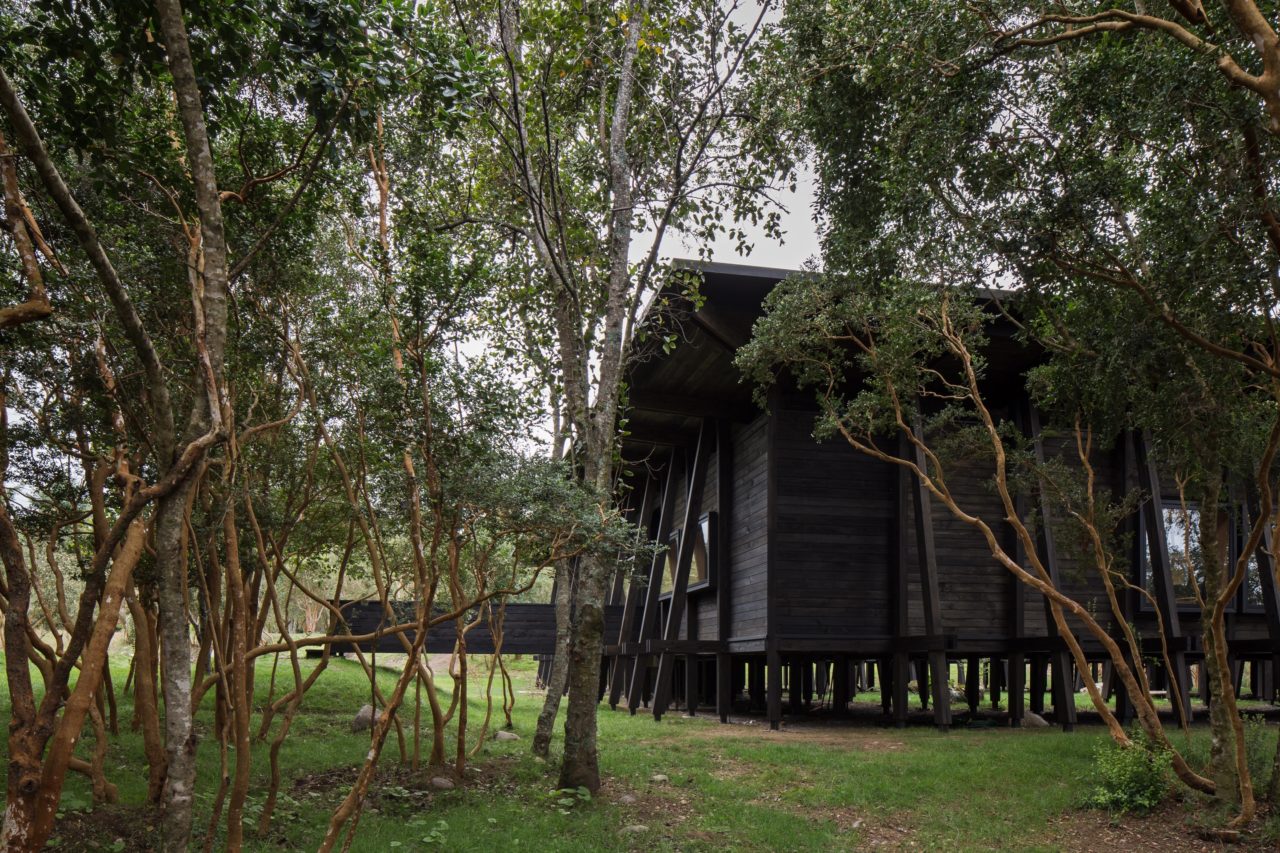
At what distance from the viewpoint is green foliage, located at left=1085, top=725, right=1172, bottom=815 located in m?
8.12

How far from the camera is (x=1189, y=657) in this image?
1498 centimetres

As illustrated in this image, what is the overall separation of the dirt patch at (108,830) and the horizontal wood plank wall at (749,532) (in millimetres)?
9440

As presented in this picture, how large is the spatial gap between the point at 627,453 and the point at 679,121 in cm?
1202

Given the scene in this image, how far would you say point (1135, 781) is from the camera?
8.22 m

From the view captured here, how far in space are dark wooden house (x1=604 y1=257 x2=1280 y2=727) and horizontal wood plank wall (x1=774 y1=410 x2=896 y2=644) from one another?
0.08 feet

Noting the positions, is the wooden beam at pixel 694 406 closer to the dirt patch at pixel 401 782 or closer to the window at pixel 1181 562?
the window at pixel 1181 562

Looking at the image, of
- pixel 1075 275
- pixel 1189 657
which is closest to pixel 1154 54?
pixel 1075 275

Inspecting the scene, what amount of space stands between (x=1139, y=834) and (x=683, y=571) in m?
9.40

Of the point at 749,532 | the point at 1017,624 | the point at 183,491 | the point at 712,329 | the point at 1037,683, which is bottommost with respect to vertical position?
the point at 1037,683

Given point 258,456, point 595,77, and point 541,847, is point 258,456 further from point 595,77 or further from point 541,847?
point 595,77

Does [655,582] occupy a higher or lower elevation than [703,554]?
lower

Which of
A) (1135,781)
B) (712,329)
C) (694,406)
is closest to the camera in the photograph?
(1135,781)

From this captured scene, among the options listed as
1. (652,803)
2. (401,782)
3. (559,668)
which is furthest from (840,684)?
(401,782)

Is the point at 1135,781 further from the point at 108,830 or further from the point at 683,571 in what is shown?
the point at 683,571
